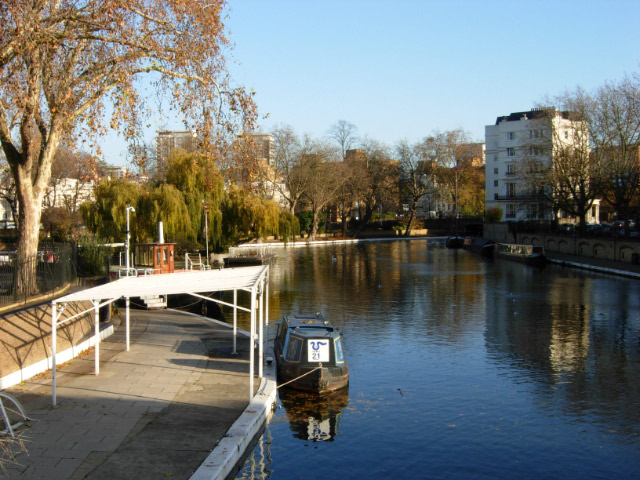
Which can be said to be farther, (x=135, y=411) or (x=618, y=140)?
(x=618, y=140)

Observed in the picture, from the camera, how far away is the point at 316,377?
17.2 metres

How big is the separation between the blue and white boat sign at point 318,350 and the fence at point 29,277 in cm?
817

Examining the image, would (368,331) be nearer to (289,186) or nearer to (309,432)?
(309,432)

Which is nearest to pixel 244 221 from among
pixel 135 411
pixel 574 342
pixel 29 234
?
pixel 574 342

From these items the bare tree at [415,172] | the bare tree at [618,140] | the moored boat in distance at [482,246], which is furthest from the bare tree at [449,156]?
the bare tree at [618,140]

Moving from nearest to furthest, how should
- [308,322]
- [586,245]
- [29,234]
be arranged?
[29,234] < [308,322] < [586,245]

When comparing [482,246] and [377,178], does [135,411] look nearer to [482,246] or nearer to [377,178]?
[482,246]

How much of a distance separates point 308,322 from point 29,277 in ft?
28.3

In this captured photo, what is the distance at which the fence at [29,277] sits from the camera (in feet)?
57.7

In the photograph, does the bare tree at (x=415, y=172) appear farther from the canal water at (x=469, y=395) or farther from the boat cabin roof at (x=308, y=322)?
the boat cabin roof at (x=308, y=322)

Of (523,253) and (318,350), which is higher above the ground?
(523,253)

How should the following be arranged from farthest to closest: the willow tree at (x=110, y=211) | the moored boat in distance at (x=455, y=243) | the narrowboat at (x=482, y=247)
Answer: the moored boat in distance at (x=455, y=243) < the narrowboat at (x=482, y=247) < the willow tree at (x=110, y=211)

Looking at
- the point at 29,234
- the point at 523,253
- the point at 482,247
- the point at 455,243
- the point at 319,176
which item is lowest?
the point at 523,253

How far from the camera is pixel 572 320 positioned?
29.5 m
